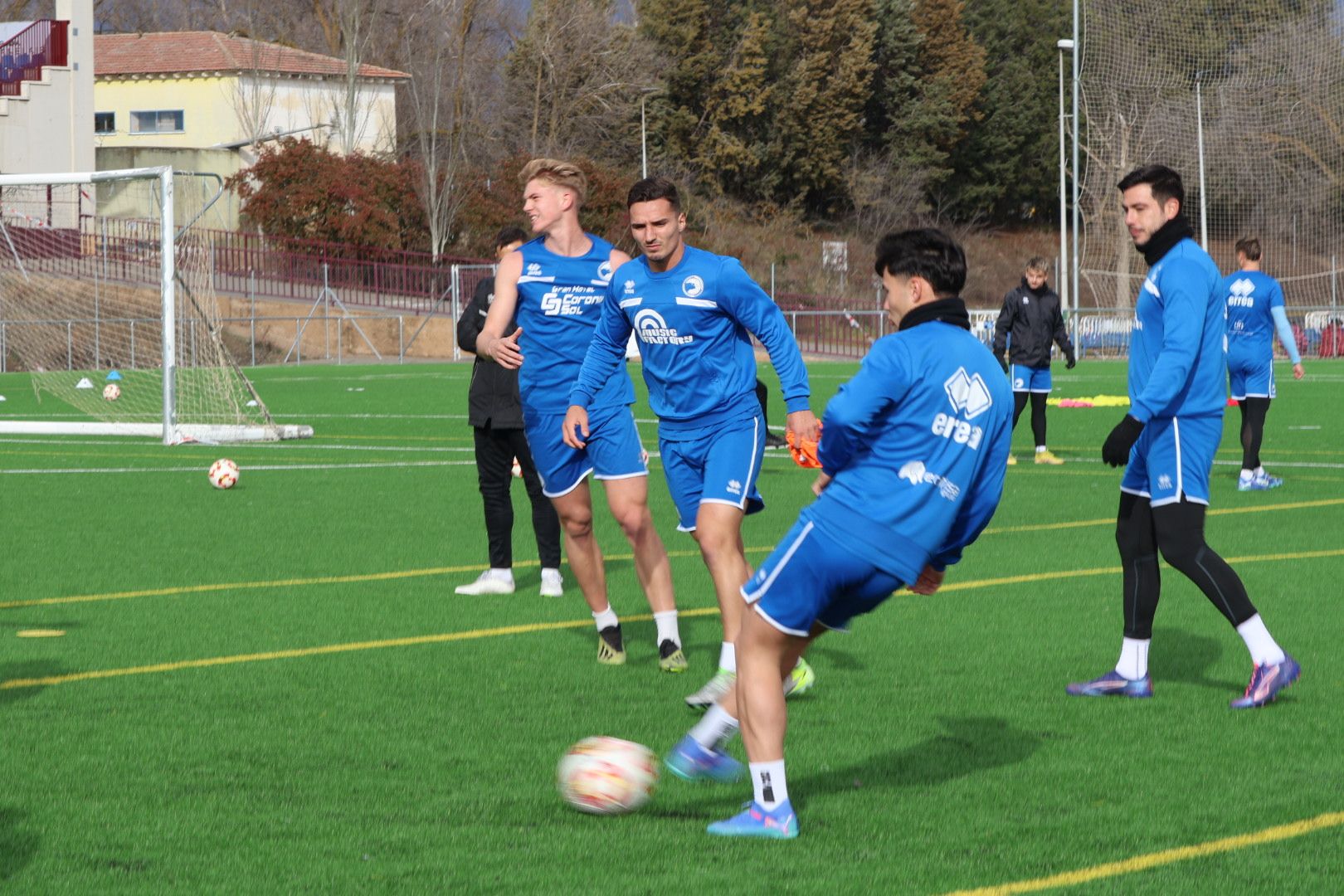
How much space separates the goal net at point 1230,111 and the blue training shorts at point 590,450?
131 ft

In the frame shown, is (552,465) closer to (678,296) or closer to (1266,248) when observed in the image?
(678,296)

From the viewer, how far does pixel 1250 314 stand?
48.8ft

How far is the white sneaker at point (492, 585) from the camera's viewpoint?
9.77 m

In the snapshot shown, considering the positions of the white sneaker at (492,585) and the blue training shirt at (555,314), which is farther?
the white sneaker at (492,585)

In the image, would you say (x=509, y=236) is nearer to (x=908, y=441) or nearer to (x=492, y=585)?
(x=492, y=585)

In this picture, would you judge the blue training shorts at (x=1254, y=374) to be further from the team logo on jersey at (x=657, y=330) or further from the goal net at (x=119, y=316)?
the goal net at (x=119, y=316)

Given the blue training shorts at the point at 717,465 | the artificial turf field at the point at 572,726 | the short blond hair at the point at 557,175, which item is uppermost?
the short blond hair at the point at 557,175

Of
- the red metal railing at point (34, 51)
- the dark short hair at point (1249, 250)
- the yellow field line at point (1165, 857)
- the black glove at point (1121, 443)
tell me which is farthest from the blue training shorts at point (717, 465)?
the red metal railing at point (34, 51)

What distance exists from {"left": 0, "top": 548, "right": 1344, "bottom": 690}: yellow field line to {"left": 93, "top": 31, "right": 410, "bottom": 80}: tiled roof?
2121 inches

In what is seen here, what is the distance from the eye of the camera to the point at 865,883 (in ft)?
15.2

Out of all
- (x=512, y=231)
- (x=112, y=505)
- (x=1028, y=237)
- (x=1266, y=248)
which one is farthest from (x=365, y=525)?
(x=1028, y=237)

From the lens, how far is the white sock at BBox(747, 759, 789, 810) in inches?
195

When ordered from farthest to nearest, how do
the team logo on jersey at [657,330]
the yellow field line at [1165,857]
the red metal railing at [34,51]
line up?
1. the red metal railing at [34,51]
2. the team logo on jersey at [657,330]
3. the yellow field line at [1165,857]

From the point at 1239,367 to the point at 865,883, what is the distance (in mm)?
11295
